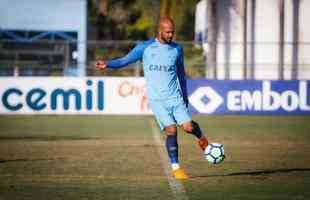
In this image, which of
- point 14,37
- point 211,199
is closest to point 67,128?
point 211,199

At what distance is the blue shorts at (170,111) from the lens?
10977mm

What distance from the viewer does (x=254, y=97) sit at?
2600cm

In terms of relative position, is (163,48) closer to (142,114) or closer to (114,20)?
(142,114)

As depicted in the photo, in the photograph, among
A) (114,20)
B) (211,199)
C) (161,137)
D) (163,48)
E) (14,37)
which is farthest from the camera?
(114,20)

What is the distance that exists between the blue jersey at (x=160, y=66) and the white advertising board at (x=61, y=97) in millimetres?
14552

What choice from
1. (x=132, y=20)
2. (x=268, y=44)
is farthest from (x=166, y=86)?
Result: (x=132, y=20)

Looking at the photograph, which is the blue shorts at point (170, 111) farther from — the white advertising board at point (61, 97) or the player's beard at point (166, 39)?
the white advertising board at point (61, 97)

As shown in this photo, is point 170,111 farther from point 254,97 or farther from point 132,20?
point 132,20

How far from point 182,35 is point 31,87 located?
37.5 metres

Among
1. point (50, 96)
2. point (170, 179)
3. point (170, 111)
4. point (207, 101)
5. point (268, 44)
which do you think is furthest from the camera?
point (268, 44)

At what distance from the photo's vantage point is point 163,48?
Result: 36.0 ft

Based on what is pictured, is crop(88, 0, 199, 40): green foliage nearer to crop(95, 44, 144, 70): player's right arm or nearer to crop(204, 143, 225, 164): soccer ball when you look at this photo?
crop(95, 44, 144, 70): player's right arm

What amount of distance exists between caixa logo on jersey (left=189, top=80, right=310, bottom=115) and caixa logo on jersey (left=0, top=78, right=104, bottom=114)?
3.06m

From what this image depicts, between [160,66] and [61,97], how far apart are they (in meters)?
14.9
